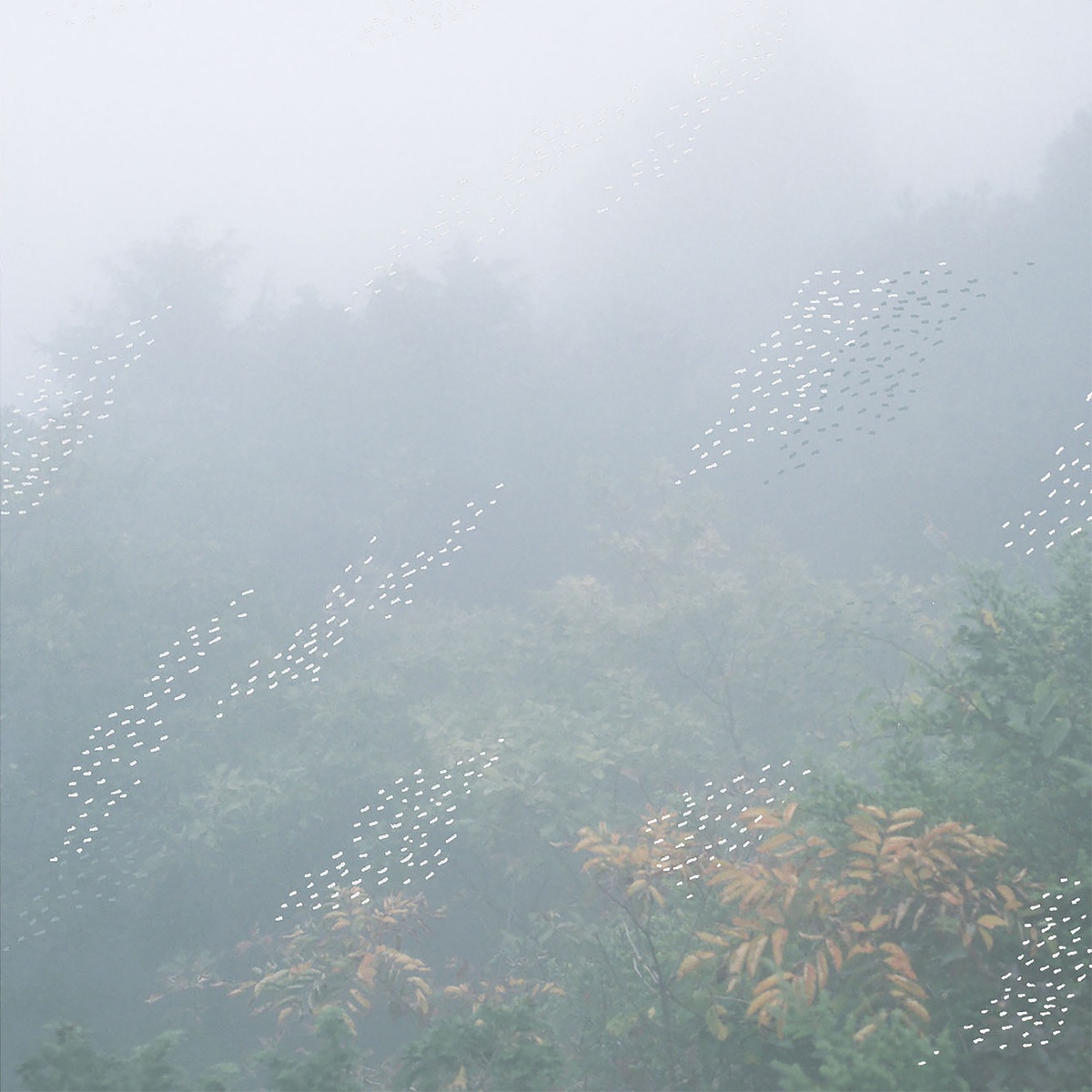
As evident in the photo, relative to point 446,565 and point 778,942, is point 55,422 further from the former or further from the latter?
point 778,942

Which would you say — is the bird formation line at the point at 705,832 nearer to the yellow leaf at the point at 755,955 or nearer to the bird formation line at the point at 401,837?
the yellow leaf at the point at 755,955

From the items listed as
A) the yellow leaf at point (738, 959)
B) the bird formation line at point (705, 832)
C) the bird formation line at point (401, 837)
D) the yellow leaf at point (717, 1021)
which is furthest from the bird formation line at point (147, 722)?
the yellow leaf at point (738, 959)

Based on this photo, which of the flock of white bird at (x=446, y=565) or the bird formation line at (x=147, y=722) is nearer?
the flock of white bird at (x=446, y=565)

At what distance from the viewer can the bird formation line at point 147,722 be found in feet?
28.5

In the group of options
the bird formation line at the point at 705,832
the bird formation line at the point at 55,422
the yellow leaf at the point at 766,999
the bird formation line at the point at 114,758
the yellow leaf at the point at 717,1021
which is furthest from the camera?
the bird formation line at the point at 55,422

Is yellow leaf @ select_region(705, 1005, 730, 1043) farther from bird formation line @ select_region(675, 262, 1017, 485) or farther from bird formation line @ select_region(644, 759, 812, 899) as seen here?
bird formation line @ select_region(675, 262, 1017, 485)

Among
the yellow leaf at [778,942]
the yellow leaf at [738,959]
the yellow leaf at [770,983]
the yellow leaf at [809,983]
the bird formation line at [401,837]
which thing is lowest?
the yellow leaf at [809,983]

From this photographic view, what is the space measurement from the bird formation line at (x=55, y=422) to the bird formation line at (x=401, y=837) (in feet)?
16.5

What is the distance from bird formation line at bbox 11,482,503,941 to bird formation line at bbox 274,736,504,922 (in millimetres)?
1785

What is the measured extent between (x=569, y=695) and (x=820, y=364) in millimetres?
6137

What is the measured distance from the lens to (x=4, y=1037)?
8.00 meters

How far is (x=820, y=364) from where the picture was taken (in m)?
13.1

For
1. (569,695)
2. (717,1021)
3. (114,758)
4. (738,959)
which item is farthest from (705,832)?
(114,758)

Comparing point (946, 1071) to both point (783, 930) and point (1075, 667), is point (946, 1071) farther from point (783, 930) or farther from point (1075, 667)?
point (1075, 667)
